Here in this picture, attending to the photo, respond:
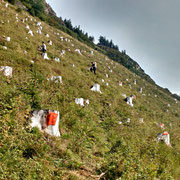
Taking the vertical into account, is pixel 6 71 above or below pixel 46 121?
above

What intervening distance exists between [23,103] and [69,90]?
16.8ft

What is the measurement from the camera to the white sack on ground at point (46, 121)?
206 inches

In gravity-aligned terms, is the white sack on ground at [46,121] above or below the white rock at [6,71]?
below

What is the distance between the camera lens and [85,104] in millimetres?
10242

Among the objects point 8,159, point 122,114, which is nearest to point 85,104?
point 122,114

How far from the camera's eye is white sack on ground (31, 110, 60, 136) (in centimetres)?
523

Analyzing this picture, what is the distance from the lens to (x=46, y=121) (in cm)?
530

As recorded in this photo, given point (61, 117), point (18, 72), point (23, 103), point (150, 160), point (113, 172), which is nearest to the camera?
point (113, 172)

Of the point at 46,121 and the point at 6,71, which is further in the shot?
the point at 6,71

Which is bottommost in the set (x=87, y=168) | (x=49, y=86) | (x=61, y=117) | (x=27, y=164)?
(x=87, y=168)

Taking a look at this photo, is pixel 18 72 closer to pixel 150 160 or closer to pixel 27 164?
pixel 27 164

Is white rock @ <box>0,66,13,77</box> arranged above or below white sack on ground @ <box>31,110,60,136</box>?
above

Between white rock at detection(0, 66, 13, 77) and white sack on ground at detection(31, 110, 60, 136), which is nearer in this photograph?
white sack on ground at detection(31, 110, 60, 136)

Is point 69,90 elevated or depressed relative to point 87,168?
elevated
